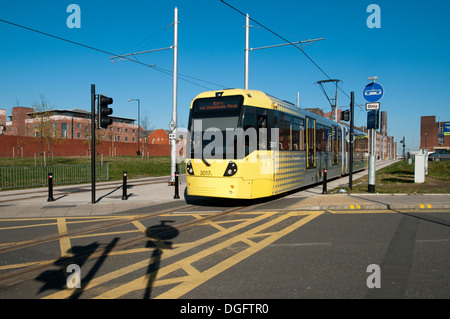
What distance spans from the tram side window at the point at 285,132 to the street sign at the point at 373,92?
336 cm

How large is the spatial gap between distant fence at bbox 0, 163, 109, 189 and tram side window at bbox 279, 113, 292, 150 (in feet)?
38.6

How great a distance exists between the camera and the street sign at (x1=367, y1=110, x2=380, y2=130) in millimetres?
13109

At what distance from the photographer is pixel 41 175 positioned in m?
17.6

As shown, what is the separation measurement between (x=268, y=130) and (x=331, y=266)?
5.96 m

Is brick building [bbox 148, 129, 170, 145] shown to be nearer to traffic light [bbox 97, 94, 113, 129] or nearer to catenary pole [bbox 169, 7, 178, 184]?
catenary pole [bbox 169, 7, 178, 184]

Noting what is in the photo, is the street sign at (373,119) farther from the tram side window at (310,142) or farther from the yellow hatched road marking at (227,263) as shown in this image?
the yellow hatched road marking at (227,263)

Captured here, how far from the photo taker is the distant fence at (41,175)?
1546 centimetres

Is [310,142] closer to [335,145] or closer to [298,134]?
[298,134]

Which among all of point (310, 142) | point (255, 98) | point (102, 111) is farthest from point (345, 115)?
point (102, 111)

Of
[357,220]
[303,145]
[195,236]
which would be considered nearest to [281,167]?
[303,145]

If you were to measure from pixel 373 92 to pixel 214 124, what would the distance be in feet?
22.3

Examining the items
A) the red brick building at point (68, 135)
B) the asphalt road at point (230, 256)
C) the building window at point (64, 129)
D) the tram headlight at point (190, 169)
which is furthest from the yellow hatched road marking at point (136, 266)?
the building window at point (64, 129)

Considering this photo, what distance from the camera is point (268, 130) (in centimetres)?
1023
